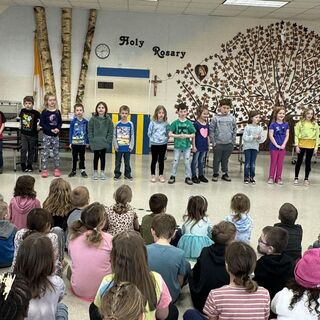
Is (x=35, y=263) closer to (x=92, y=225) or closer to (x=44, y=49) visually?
(x=92, y=225)

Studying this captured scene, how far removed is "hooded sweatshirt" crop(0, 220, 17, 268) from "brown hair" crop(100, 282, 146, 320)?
84.0 inches

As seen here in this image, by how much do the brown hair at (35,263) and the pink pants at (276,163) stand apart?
5633 mm

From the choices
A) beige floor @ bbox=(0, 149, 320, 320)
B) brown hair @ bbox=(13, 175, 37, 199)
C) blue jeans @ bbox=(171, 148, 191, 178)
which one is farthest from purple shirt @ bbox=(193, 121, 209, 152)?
brown hair @ bbox=(13, 175, 37, 199)

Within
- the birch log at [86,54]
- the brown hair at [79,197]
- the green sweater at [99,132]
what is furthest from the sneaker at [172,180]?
the birch log at [86,54]

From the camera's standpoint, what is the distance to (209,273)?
2740 mm

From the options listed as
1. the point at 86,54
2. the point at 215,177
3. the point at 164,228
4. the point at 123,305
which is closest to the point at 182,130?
the point at 215,177

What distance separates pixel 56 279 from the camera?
7.42 feet

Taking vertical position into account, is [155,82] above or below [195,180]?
above

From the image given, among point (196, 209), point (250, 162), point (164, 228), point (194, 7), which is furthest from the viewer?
point (194, 7)

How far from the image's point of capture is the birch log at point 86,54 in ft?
32.3

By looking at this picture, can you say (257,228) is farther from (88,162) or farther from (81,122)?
(88,162)

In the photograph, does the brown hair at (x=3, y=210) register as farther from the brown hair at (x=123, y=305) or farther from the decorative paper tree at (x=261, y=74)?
the decorative paper tree at (x=261, y=74)

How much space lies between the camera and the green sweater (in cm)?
690

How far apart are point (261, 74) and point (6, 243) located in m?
8.16
